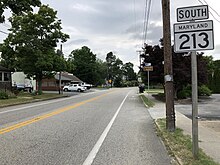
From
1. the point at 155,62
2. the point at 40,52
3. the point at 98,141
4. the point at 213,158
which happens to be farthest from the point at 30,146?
the point at 40,52

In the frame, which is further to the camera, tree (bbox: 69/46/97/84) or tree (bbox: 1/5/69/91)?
tree (bbox: 69/46/97/84)

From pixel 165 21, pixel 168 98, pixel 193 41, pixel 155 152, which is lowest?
pixel 155 152

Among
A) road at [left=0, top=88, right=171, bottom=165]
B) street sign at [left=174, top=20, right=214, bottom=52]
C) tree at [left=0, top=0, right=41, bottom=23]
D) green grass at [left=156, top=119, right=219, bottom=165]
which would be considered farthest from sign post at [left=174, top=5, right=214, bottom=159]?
tree at [left=0, top=0, right=41, bottom=23]

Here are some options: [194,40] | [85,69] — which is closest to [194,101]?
[194,40]

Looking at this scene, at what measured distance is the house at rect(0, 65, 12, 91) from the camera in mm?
32781

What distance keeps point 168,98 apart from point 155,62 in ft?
53.0

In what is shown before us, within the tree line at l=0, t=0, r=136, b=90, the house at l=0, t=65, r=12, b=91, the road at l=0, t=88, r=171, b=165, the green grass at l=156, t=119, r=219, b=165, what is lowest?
the road at l=0, t=88, r=171, b=165

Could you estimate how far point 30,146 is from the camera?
700 cm

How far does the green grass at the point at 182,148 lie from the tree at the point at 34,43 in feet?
80.9

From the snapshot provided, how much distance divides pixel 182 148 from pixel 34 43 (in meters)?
28.8

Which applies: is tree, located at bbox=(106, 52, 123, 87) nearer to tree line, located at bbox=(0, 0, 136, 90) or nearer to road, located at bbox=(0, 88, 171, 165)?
tree line, located at bbox=(0, 0, 136, 90)

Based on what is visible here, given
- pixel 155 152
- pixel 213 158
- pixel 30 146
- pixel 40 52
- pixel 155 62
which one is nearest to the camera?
pixel 213 158

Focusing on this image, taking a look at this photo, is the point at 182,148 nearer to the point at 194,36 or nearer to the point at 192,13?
the point at 194,36

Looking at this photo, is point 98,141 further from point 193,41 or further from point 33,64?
point 33,64
